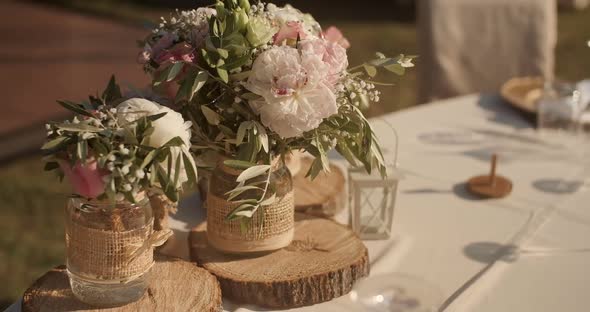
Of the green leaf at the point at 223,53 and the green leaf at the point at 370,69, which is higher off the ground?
the green leaf at the point at 223,53

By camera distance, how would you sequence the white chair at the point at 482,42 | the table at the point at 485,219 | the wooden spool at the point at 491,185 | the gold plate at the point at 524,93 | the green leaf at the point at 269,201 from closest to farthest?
the green leaf at the point at 269,201
the table at the point at 485,219
the wooden spool at the point at 491,185
the gold plate at the point at 524,93
the white chair at the point at 482,42

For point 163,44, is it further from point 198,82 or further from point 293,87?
point 293,87

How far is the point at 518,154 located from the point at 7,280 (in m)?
1.84

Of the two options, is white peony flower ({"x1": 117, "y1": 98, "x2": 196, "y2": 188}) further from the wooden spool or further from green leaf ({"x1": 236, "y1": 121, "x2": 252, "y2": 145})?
the wooden spool

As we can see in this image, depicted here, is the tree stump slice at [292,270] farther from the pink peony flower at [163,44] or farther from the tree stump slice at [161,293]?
the pink peony flower at [163,44]

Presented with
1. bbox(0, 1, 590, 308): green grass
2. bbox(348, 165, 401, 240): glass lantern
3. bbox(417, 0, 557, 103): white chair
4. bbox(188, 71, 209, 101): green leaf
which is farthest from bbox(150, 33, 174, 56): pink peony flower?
bbox(417, 0, 557, 103): white chair

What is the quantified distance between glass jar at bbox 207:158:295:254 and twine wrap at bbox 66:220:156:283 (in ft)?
0.59

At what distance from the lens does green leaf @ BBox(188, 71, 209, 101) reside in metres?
1.21

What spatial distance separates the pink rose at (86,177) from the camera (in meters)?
1.10

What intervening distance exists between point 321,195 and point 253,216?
33 cm

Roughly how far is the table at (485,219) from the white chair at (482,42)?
86 centimetres

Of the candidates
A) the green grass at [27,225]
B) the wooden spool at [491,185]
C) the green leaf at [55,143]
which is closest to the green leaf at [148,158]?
the green leaf at [55,143]

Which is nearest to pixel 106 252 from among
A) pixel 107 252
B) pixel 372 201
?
pixel 107 252

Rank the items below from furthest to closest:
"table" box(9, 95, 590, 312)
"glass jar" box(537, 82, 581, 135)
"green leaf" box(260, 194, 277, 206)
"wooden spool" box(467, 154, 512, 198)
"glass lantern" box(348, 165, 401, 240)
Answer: "glass jar" box(537, 82, 581, 135), "wooden spool" box(467, 154, 512, 198), "glass lantern" box(348, 165, 401, 240), "table" box(9, 95, 590, 312), "green leaf" box(260, 194, 277, 206)
